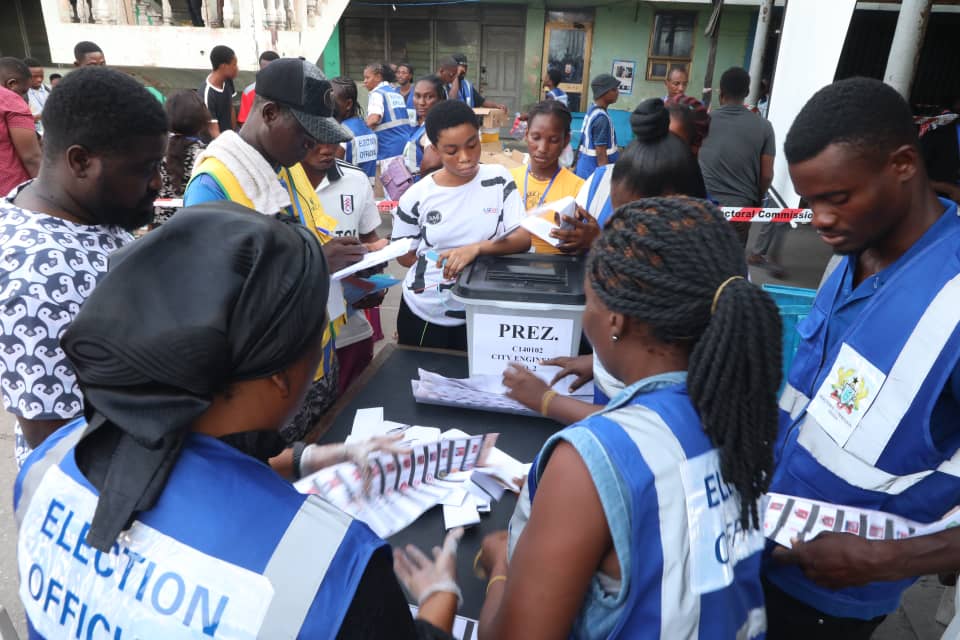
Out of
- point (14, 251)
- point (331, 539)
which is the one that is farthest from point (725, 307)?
point (14, 251)

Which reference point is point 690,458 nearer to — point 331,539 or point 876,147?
point 331,539

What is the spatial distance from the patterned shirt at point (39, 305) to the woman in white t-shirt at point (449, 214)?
4.96 feet

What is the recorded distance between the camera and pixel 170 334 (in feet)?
2.30

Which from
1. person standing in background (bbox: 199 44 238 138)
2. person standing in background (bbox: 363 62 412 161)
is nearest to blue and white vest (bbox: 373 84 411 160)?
person standing in background (bbox: 363 62 412 161)

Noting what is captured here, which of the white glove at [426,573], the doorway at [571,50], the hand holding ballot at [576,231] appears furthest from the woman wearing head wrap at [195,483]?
the doorway at [571,50]

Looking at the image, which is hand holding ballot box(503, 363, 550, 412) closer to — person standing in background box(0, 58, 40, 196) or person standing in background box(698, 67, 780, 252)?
person standing in background box(698, 67, 780, 252)

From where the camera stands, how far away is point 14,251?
1.38m

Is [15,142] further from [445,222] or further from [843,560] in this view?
[843,560]

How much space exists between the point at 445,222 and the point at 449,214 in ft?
0.14

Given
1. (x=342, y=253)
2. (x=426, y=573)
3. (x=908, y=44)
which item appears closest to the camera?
(x=426, y=573)

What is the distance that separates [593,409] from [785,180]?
4.18 meters

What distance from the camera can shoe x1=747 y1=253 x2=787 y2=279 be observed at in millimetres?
6105

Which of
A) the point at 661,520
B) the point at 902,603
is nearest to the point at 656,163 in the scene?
the point at 661,520

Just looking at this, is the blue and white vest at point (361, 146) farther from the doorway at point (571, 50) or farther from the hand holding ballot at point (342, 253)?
the doorway at point (571, 50)
